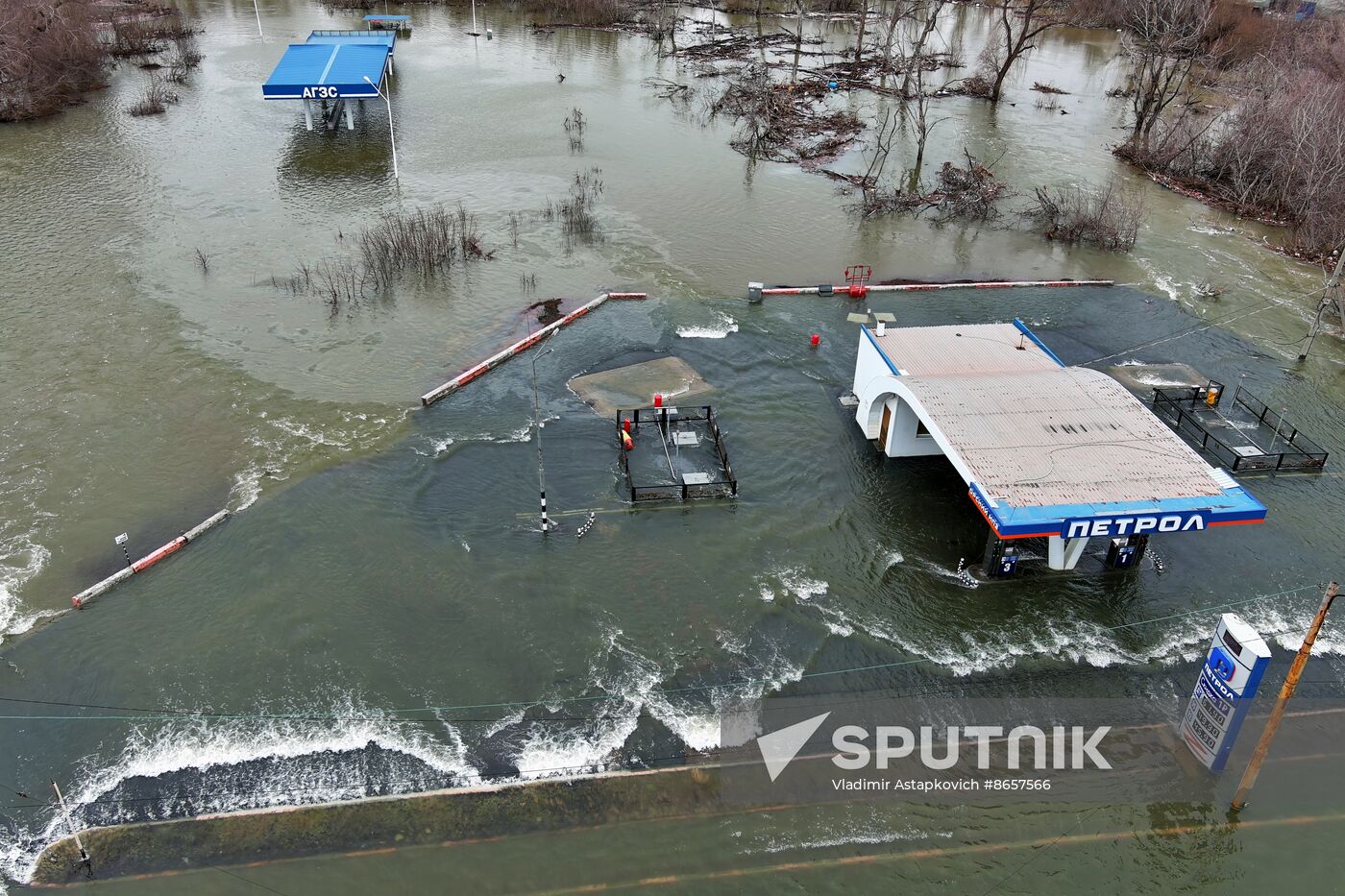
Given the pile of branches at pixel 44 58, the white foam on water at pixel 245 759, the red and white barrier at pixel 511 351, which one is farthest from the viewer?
the pile of branches at pixel 44 58

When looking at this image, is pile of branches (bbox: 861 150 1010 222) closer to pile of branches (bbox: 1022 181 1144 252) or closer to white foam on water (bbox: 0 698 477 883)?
pile of branches (bbox: 1022 181 1144 252)

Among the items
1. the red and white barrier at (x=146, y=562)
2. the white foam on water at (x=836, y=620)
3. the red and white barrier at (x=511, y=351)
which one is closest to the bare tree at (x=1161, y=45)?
the red and white barrier at (x=511, y=351)

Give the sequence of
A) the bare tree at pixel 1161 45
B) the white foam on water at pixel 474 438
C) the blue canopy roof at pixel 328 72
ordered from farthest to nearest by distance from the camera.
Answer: the bare tree at pixel 1161 45 → the blue canopy roof at pixel 328 72 → the white foam on water at pixel 474 438

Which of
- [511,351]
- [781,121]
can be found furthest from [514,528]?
[781,121]

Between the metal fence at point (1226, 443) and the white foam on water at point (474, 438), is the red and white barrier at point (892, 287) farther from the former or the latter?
the white foam on water at point (474, 438)

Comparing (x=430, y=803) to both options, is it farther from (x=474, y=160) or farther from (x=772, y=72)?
(x=772, y=72)

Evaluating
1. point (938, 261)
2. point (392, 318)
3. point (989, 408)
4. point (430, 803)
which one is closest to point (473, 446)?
point (392, 318)
